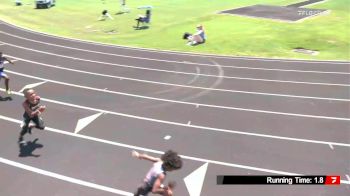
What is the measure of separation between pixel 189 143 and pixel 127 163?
205cm

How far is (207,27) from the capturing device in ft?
94.5

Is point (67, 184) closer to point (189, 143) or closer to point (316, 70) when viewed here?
point (189, 143)

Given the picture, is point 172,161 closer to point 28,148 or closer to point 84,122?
point 28,148

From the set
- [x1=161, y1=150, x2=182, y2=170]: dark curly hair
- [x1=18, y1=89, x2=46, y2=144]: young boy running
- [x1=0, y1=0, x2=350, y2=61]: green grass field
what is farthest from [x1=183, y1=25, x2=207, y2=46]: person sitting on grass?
[x1=161, y1=150, x2=182, y2=170]: dark curly hair

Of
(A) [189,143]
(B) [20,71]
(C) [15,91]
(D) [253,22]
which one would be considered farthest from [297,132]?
(D) [253,22]

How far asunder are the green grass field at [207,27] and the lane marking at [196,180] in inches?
531

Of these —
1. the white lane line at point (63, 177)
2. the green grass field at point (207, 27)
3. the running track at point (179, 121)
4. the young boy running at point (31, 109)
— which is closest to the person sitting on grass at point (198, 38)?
the green grass field at point (207, 27)

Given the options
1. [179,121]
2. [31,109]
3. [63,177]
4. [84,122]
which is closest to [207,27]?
[179,121]

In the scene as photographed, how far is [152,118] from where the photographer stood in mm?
13016

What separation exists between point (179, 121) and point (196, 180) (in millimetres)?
3742

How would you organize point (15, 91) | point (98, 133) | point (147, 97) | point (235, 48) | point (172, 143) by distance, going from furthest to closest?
point (235, 48), point (15, 91), point (147, 97), point (98, 133), point (172, 143)

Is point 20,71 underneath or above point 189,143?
underneath

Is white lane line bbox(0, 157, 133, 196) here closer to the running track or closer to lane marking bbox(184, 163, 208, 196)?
the running track

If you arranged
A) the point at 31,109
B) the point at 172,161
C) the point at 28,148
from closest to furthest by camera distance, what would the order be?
the point at 172,161
the point at 31,109
the point at 28,148
